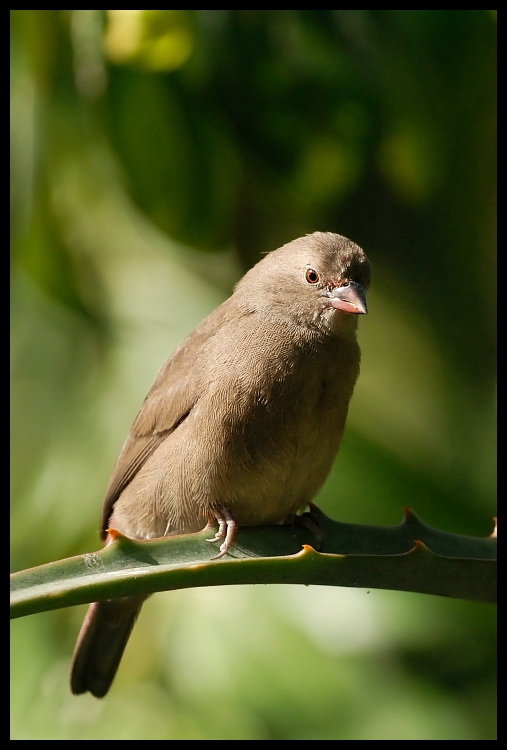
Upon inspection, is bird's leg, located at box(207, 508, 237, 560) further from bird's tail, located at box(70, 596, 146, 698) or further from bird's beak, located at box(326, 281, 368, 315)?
bird's beak, located at box(326, 281, 368, 315)

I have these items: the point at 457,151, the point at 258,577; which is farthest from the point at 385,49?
the point at 258,577

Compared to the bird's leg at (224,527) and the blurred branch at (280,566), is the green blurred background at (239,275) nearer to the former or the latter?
the bird's leg at (224,527)

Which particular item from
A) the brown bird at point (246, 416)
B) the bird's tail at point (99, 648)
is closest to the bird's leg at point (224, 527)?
the brown bird at point (246, 416)

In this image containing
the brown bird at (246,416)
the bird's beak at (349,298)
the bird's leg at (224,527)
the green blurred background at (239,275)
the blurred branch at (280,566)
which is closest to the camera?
the blurred branch at (280,566)

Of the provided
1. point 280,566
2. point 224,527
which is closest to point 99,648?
point 224,527

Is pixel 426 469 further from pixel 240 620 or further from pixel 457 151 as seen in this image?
pixel 457 151

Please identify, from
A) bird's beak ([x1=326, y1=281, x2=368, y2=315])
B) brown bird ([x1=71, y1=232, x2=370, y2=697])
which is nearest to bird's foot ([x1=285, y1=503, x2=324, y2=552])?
brown bird ([x1=71, y1=232, x2=370, y2=697])
